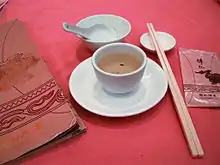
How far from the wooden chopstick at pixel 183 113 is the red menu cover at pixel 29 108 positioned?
18cm

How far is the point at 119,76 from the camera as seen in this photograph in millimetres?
550

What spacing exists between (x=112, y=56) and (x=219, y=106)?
0.23 meters

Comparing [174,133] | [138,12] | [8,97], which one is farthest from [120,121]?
[138,12]

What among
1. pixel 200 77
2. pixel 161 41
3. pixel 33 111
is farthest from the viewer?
pixel 161 41

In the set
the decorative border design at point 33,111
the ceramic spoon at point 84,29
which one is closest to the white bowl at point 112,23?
the ceramic spoon at point 84,29

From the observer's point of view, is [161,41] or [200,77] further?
[161,41]

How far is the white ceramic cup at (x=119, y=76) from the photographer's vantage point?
0.55m

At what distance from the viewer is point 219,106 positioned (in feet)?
1.89

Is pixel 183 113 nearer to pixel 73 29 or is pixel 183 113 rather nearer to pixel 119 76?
pixel 119 76

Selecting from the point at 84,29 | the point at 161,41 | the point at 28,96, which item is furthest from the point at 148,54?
the point at 28,96

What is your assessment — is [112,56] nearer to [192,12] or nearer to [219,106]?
[219,106]

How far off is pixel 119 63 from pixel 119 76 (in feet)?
0.30

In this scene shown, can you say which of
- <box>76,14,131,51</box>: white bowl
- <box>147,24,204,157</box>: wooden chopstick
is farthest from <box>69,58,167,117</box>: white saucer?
<box>76,14,131,51</box>: white bowl

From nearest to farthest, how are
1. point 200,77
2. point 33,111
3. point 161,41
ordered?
point 33,111 < point 200,77 < point 161,41
